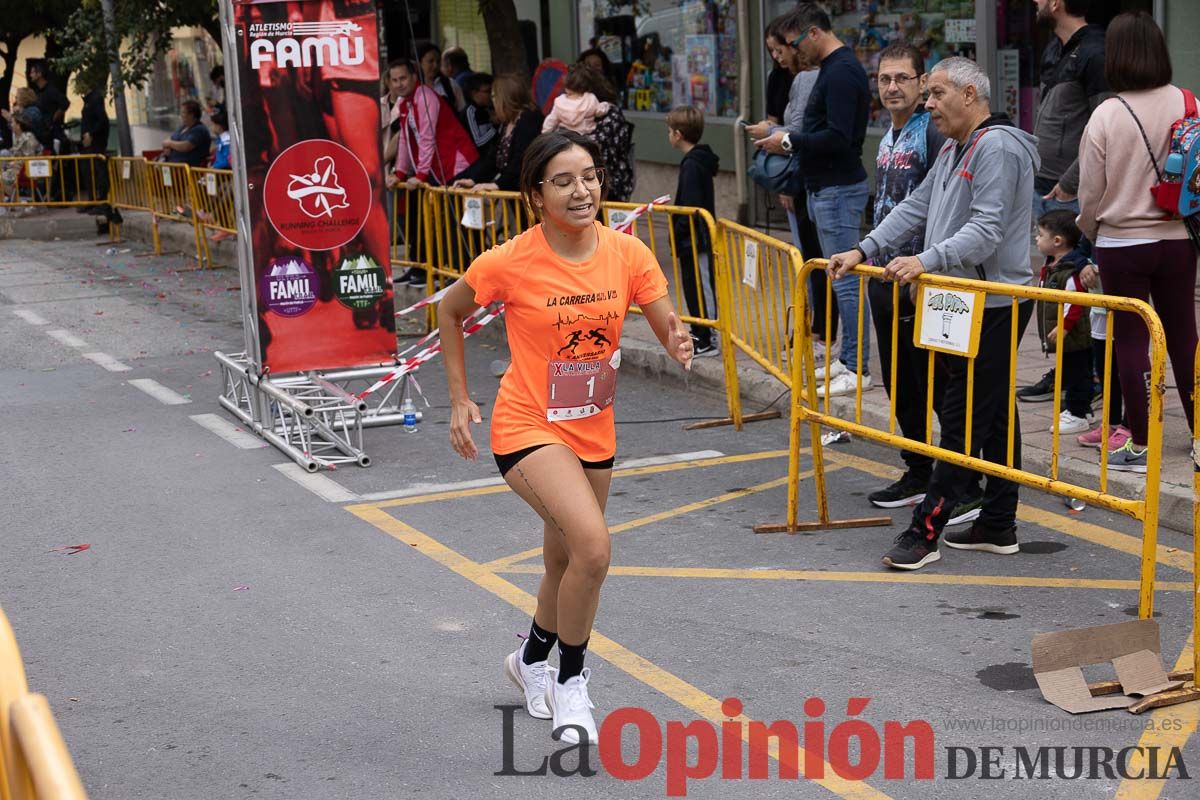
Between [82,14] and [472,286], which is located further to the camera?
[82,14]

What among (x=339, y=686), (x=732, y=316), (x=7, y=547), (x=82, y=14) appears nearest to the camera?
(x=339, y=686)

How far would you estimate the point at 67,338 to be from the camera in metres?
13.0

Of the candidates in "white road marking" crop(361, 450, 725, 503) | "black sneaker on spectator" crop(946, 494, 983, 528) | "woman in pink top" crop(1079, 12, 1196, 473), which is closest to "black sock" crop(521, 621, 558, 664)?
"black sneaker on spectator" crop(946, 494, 983, 528)

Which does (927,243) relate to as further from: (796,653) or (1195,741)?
(1195,741)

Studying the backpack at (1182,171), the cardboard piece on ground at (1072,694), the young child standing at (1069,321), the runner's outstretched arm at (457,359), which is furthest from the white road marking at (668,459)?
the cardboard piece on ground at (1072,694)

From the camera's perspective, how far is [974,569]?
20.2ft

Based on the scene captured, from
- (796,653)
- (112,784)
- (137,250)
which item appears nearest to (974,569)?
(796,653)

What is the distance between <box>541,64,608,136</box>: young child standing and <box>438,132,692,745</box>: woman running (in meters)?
6.79

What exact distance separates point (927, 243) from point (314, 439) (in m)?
4.16

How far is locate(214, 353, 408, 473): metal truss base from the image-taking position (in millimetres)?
8445

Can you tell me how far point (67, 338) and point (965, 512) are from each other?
885 centimetres

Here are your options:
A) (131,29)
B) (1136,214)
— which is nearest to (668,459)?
(1136,214)

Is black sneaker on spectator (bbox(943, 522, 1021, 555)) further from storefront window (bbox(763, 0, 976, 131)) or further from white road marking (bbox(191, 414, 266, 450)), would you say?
storefront window (bbox(763, 0, 976, 131))

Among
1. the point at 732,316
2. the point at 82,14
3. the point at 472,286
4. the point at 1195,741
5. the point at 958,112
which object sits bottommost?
the point at 1195,741
